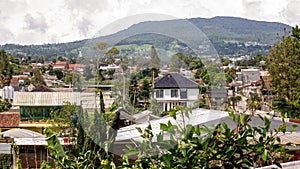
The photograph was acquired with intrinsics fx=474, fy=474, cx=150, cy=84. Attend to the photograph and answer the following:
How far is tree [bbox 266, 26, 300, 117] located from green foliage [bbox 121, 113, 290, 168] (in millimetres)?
13464

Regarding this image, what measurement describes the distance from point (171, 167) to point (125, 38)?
0.57 metres

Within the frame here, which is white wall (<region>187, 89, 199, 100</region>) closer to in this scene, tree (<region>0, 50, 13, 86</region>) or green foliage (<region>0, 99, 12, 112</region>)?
green foliage (<region>0, 99, 12, 112</region>)

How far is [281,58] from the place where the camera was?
15523 millimetres

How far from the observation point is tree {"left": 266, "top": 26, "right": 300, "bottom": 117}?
47.6 feet

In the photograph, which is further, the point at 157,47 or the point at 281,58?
the point at 281,58

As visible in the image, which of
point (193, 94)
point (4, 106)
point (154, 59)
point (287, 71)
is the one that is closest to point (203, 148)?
point (193, 94)

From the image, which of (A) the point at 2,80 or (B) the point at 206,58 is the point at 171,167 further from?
(A) the point at 2,80

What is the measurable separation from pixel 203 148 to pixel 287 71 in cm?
1458

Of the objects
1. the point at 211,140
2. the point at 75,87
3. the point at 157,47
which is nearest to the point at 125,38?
the point at 157,47

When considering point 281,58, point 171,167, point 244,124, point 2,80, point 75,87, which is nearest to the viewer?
point 171,167

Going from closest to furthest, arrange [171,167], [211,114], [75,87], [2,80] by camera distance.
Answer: [171,167] < [211,114] < [75,87] < [2,80]

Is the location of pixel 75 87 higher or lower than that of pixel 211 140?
higher

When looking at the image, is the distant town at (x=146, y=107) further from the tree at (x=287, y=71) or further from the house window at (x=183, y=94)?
the tree at (x=287, y=71)

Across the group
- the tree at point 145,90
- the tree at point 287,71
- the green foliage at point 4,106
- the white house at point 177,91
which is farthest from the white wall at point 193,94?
the green foliage at point 4,106
